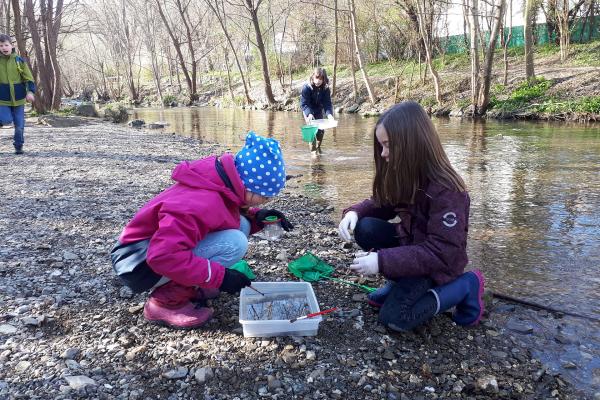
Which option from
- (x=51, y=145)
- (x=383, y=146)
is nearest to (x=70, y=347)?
(x=383, y=146)

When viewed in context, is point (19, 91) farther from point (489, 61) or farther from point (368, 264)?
point (489, 61)

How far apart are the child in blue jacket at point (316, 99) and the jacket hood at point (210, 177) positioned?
6431 mm

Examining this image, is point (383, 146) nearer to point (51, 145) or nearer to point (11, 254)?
point (11, 254)

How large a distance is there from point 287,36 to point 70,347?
112 ft

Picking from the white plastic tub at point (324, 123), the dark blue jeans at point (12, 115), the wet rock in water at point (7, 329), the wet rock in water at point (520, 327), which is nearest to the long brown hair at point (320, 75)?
the white plastic tub at point (324, 123)

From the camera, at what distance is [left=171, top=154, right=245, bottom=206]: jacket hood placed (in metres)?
2.42

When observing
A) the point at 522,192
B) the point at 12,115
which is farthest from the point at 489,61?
the point at 12,115

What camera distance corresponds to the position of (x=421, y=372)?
90.3 inches

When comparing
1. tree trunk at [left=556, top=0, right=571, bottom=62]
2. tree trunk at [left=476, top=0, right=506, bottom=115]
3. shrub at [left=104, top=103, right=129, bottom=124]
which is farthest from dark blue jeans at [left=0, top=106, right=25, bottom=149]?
tree trunk at [left=556, top=0, right=571, bottom=62]

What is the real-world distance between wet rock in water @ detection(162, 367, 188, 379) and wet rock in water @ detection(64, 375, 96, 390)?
307mm

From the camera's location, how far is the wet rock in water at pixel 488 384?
2.20m

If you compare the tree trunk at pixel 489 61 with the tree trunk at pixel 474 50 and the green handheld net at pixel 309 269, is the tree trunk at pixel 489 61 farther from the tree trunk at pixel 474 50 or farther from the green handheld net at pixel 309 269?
the green handheld net at pixel 309 269

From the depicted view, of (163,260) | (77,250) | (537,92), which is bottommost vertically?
(77,250)

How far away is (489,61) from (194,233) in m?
14.4
